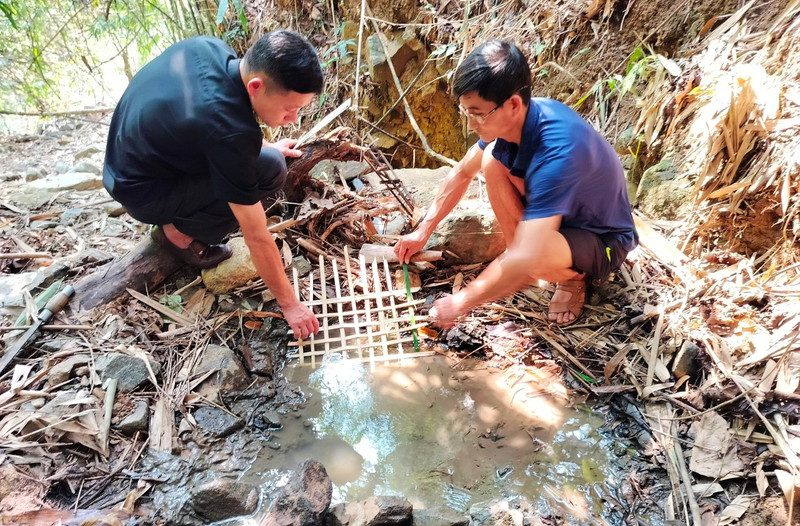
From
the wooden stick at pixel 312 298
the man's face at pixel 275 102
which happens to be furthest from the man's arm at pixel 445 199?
the man's face at pixel 275 102

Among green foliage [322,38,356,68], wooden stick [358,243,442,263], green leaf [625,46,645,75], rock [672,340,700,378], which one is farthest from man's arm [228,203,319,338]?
green foliage [322,38,356,68]

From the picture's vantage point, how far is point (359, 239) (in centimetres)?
265

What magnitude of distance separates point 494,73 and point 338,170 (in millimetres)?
1578

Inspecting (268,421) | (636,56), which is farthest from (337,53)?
(268,421)

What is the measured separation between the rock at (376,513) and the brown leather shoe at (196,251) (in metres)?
1.35

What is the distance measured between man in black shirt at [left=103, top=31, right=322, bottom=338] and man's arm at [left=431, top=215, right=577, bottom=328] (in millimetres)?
704

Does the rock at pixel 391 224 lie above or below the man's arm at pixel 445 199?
A: below

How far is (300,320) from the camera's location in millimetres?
2072

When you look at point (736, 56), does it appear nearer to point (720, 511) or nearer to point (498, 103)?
point (498, 103)

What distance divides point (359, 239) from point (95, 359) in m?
A: 1.41

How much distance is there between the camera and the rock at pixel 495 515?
1.41 meters

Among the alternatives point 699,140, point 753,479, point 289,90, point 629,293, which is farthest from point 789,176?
point 289,90

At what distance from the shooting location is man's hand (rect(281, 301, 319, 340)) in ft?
6.79

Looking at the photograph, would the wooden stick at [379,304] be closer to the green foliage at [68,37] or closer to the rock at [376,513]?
the rock at [376,513]
